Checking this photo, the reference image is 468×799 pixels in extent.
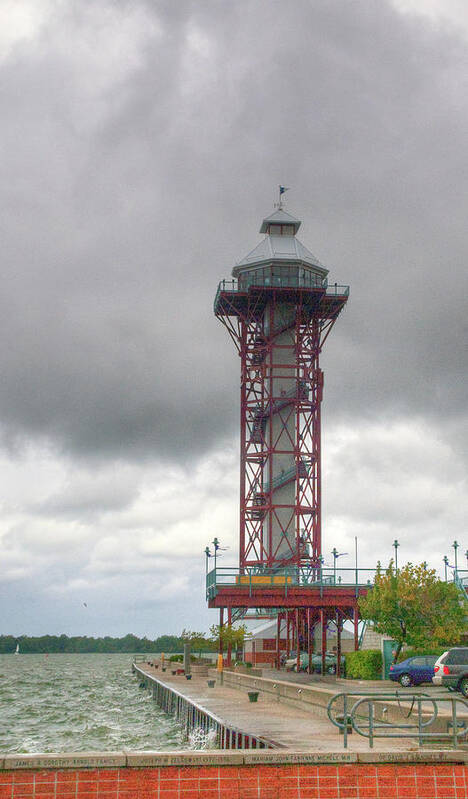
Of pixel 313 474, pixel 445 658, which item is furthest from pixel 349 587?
pixel 313 474

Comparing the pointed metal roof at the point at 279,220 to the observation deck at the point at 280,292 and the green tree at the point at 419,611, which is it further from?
the green tree at the point at 419,611

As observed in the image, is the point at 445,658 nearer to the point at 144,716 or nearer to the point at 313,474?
the point at 144,716

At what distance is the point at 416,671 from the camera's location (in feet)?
138

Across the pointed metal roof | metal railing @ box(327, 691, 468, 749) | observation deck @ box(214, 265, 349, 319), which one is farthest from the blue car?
the pointed metal roof

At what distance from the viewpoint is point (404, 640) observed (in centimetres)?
4984

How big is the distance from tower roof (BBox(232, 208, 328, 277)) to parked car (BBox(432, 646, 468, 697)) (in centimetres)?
6767

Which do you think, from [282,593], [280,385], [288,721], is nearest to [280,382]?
[280,385]

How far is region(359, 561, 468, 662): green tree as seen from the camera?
50.0m

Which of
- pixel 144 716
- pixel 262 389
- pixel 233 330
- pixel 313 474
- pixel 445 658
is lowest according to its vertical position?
pixel 144 716

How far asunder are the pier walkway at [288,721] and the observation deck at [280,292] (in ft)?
180

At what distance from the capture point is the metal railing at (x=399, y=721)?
17125mm

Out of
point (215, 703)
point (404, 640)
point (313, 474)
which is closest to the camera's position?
point (215, 703)

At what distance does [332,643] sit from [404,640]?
38.1 meters

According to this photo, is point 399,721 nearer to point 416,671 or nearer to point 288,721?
point 288,721
